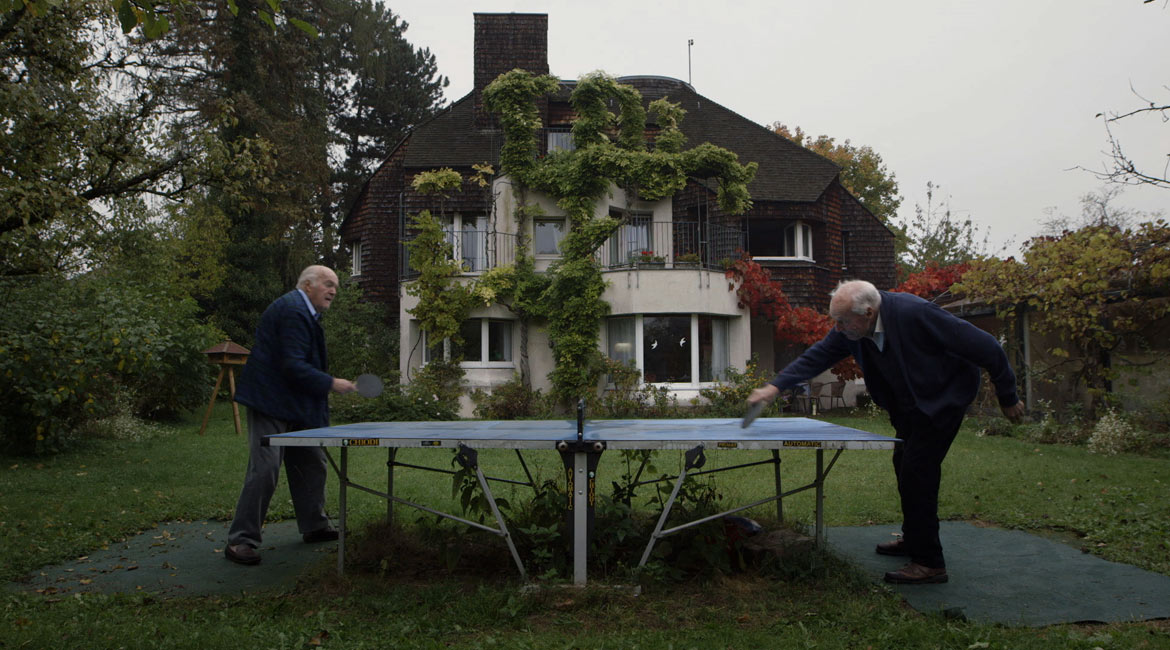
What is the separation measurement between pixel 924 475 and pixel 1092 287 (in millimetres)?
9895

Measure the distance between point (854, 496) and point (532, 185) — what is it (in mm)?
14530

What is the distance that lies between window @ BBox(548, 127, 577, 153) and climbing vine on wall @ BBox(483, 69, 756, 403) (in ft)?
3.61

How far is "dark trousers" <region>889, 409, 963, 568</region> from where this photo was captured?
480 centimetres

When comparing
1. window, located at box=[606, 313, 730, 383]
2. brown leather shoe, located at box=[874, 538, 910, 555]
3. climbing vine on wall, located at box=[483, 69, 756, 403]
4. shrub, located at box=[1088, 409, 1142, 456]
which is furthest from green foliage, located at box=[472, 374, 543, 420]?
brown leather shoe, located at box=[874, 538, 910, 555]

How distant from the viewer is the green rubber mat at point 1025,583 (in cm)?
425

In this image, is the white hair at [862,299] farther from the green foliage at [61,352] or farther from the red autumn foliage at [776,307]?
the red autumn foliage at [776,307]

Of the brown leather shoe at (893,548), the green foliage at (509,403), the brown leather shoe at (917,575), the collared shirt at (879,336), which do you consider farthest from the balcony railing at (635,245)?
the brown leather shoe at (917,575)

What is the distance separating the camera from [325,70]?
36875 mm

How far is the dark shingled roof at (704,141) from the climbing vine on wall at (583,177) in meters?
1.81

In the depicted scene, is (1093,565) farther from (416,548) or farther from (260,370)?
(260,370)

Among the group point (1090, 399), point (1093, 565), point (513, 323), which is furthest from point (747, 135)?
point (1093, 565)

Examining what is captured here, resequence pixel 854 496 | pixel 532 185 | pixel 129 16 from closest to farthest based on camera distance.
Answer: pixel 129 16, pixel 854 496, pixel 532 185

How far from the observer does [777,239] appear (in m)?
23.7

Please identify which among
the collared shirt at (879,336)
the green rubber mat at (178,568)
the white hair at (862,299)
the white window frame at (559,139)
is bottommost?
the green rubber mat at (178,568)
